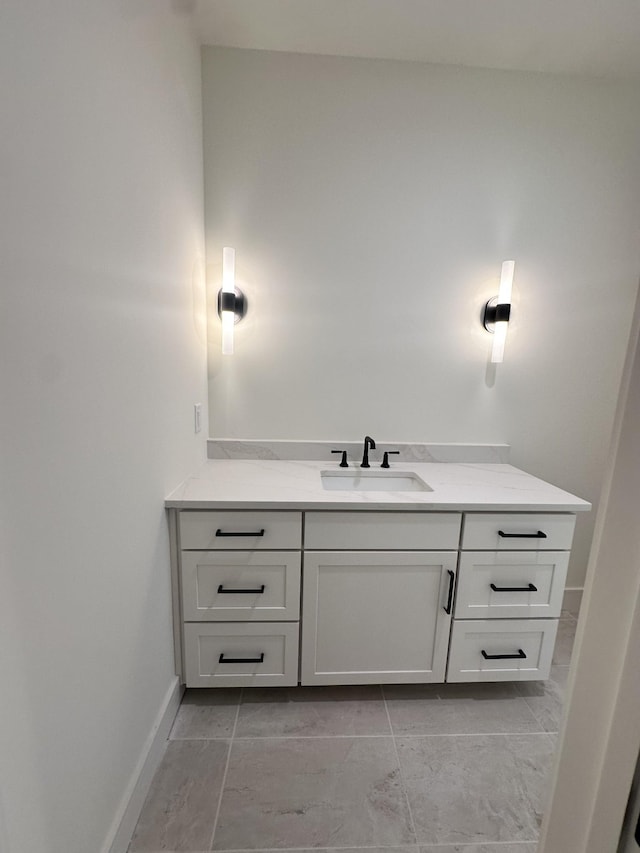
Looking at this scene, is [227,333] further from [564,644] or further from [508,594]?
[564,644]

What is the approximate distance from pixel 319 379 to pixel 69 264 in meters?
1.27

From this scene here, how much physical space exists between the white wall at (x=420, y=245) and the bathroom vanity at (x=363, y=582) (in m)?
0.57

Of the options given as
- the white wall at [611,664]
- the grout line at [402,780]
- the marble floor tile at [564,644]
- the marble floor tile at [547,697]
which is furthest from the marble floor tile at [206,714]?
the marble floor tile at [564,644]

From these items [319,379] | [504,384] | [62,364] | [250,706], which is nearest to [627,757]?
[62,364]

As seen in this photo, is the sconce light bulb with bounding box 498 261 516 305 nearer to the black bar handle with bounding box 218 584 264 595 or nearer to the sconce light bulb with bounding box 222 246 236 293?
the sconce light bulb with bounding box 222 246 236 293

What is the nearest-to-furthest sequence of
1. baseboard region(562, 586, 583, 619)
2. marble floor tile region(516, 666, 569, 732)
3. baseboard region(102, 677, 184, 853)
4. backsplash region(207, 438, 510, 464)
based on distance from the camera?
baseboard region(102, 677, 184, 853), marble floor tile region(516, 666, 569, 732), backsplash region(207, 438, 510, 464), baseboard region(562, 586, 583, 619)

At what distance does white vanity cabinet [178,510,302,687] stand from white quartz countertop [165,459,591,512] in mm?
61

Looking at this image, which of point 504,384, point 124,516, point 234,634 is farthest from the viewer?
point 504,384

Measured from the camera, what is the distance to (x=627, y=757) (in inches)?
14.0

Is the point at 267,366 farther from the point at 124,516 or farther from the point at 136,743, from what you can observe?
the point at 136,743

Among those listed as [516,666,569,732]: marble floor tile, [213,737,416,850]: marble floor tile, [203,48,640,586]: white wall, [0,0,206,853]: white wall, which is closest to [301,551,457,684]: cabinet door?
[213,737,416,850]: marble floor tile

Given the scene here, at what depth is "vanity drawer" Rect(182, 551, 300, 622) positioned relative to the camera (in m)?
1.42

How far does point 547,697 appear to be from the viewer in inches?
64.6

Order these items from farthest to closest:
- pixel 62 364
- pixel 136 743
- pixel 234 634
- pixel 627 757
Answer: pixel 234 634, pixel 136 743, pixel 62 364, pixel 627 757
